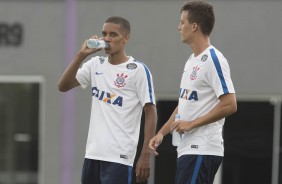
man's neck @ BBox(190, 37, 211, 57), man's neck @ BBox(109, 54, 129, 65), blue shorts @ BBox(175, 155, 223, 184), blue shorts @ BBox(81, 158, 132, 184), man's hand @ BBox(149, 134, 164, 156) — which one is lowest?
blue shorts @ BBox(81, 158, 132, 184)

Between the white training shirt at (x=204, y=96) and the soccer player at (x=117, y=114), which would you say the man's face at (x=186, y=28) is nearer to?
the white training shirt at (x=204, y=96)

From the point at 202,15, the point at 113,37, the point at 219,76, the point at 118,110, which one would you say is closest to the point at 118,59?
the point at 113,37

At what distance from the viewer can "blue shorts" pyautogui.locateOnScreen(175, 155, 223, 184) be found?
416 centimetres

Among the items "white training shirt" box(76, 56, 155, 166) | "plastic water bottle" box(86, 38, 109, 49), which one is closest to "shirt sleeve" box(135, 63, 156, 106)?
"white training shirt" box(76, 56, 155, 166)

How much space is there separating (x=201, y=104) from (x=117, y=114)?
66 cm

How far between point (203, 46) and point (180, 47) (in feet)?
17.6

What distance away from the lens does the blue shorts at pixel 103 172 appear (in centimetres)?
459

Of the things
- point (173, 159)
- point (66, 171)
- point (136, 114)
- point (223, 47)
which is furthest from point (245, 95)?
point (136, 114)

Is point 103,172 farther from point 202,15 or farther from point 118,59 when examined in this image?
point 202,15

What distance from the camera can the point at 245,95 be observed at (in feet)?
31.1

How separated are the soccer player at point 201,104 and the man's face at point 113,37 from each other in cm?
55

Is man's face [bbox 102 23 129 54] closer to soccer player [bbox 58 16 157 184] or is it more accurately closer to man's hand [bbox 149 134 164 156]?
soccer player [bbox 58 16 157 184]

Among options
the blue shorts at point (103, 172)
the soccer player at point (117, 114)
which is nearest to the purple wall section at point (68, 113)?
the soccer player at point (117, 114)

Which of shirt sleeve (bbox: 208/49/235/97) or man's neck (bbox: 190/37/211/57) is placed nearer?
shirt sleeve (bbox: 208/49/235/97)
